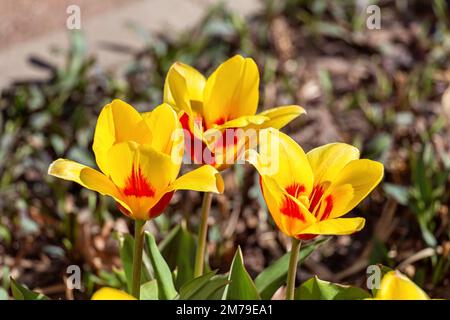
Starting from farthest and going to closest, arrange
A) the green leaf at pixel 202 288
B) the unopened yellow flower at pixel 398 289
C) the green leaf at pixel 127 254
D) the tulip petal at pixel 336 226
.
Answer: the green leaf at pixel 127 254 → the green leaf at pixel 202 288 → the tulip petal at pixel 336 226 → the unopened yellow flower at pixel 398 289

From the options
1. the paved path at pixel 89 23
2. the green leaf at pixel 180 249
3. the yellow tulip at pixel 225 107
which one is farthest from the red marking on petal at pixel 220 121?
the paved path at pixel 89 23

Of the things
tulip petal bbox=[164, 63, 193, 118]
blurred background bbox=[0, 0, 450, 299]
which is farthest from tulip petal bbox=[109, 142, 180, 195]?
blurred background bbox=[0, 0, 450, 299]

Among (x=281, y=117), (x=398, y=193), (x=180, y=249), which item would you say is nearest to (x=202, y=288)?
(x=281, y=117)

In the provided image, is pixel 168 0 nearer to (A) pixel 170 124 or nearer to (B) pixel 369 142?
(B) pixel 369 142

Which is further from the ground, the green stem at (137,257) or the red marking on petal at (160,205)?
the red marking on petal at (160,205)

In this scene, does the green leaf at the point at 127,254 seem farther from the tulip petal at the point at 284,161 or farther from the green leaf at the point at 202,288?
the tulip petal at the point at 284,161
